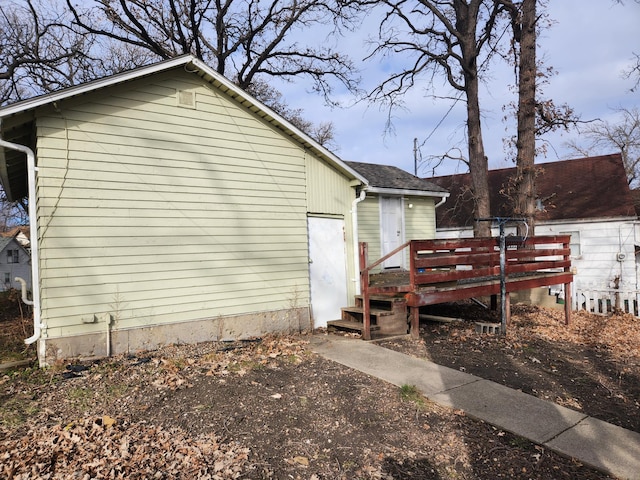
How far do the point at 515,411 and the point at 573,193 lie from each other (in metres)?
17.1

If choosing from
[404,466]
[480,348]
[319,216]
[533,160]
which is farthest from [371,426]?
[533,160]

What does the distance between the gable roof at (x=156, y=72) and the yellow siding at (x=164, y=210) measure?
7.2 inches

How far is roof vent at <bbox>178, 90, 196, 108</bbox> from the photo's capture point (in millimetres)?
7039

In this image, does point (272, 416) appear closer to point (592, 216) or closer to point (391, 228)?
point (391, 228)

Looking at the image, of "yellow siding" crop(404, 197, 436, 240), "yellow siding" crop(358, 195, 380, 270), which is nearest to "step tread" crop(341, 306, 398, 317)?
"yellow siding" crop(358, 195, 380, 270)

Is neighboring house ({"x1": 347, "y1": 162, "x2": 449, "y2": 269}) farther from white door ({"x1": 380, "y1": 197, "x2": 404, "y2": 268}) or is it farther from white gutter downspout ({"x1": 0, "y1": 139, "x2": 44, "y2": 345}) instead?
white gutter downspout ({"x1": 0, "y1": 139, "x2": 44, "y2": 345})

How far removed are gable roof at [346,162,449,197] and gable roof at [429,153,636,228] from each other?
10.8 feet

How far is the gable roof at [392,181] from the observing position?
437 inches

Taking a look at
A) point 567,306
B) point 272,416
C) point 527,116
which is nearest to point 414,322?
point 272,416

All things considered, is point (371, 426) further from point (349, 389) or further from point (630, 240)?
point (630, 240)

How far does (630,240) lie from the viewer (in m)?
15.9

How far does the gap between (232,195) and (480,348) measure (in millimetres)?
5233

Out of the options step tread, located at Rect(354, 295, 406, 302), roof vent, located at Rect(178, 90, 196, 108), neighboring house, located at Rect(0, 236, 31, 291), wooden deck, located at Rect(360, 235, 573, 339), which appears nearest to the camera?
roof vent, located at Rect(178, 90, 196, 108)

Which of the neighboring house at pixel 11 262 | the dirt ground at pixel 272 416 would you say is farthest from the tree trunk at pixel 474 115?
the neighboring house at pixel 11 262
